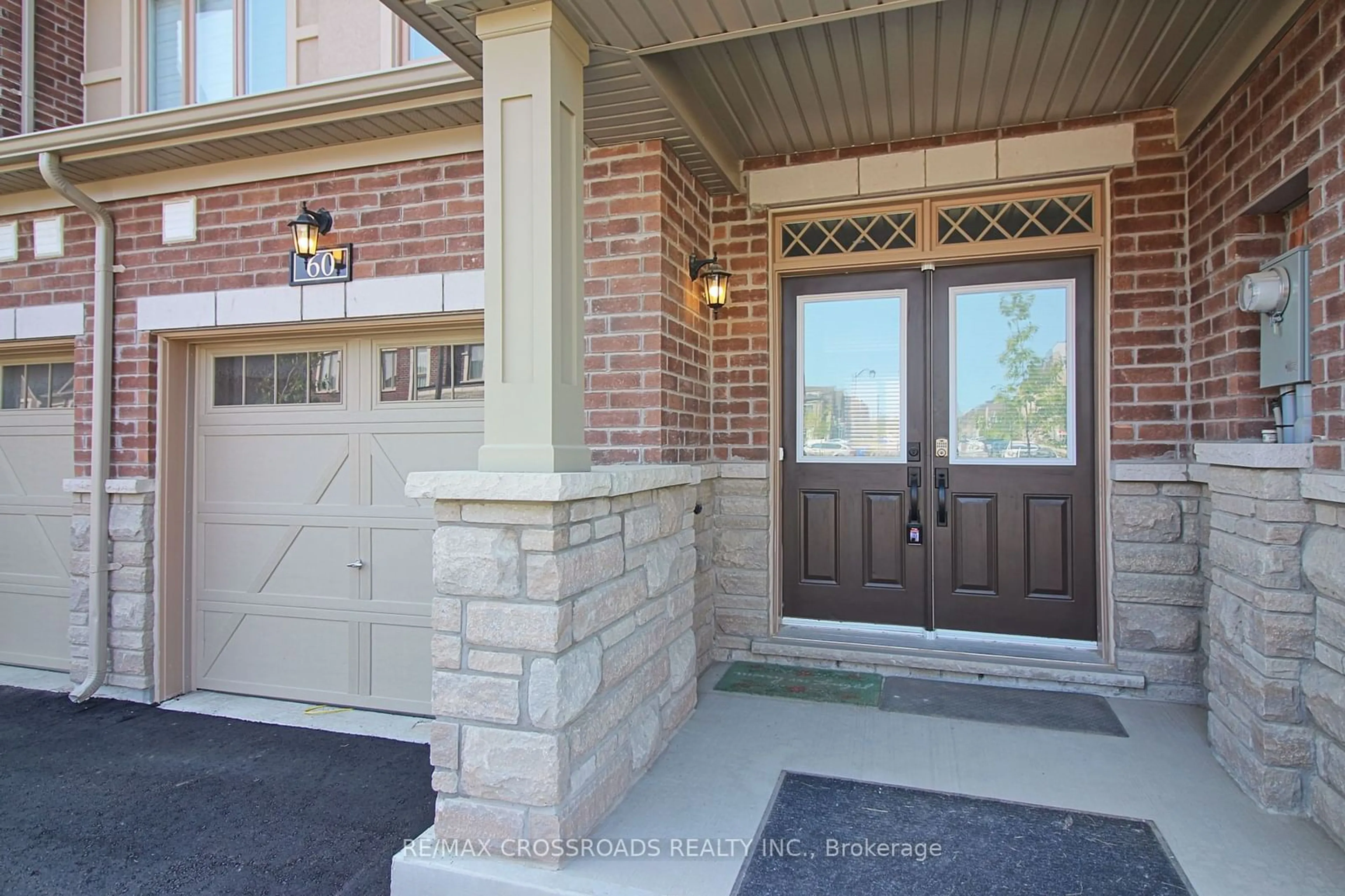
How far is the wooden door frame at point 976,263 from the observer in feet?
11.0

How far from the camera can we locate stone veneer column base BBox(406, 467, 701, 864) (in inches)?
80.0

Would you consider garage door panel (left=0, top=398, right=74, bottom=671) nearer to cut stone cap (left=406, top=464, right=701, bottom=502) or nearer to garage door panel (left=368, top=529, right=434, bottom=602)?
garage door panel (left=368, top=529, right=434, bottom=602)

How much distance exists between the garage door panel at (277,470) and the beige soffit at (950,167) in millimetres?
2648

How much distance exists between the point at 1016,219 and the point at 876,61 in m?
1.19

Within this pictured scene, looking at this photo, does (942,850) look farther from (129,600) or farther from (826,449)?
(129,600)

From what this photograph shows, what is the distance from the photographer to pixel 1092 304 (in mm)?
3488

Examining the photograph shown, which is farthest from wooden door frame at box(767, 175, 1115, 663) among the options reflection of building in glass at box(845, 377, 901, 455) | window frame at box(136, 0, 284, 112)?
window frame at box(136, 0, 284, 112)

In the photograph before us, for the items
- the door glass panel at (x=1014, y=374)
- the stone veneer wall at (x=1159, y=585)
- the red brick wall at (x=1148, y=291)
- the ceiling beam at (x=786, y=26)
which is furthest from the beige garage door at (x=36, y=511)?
the stone veneer wall at (x=1159, y=585)

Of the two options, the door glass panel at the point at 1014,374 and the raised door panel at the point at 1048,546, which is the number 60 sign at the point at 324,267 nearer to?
the door glass panel at the point at 1014,374

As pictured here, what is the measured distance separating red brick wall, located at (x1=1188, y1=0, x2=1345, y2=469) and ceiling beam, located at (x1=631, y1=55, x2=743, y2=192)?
2.08 m

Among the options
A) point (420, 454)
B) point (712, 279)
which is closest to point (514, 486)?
point (420, 454)

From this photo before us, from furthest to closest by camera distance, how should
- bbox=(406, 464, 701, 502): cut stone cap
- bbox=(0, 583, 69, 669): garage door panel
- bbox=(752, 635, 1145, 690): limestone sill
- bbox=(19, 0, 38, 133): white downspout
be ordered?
bbox=(0, 583, 69, 669): garage door panel → bbox=(19, 0, 38, 133): white downspout → bbox=(752, 635, 1145, 690): limestone sill → bbox=(406, 464, 701, 502): cut stone cap

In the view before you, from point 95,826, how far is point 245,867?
77 cm

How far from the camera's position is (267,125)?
346cm
